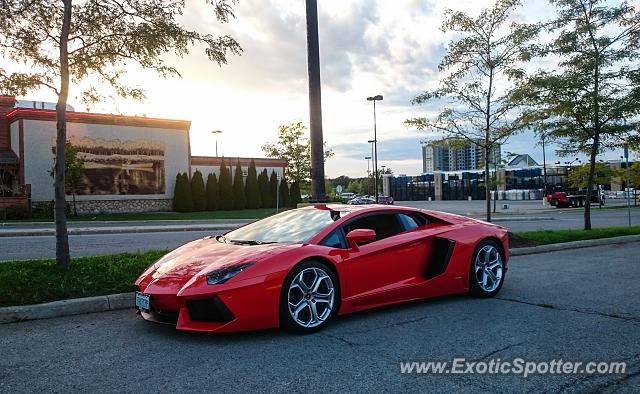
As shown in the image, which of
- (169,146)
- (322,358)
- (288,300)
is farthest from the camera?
(169,146)

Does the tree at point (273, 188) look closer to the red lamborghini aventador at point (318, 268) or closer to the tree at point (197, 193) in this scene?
the tree at point (197, 193)

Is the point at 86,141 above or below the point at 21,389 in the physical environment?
above

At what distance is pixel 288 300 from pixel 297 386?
126cm

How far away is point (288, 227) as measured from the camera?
19.4 feet

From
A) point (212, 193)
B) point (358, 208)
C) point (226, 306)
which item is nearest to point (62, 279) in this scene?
point (226, 306)

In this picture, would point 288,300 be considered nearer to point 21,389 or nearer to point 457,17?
point 21,389

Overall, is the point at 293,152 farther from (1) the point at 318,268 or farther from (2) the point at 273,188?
(1) the point at 318,268

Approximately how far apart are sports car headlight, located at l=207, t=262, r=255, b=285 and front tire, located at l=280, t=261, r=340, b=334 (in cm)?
41

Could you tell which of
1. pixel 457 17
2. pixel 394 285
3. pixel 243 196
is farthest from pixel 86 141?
pixel 394 285

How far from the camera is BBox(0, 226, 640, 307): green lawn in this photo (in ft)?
20.2

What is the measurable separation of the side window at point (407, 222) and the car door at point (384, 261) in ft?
0.07

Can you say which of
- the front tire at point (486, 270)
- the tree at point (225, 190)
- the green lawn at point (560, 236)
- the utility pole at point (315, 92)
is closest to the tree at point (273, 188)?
the tree at point (225, 190)

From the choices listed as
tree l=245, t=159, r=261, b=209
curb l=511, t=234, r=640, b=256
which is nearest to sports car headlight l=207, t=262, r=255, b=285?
curb l=511, t=234, r=640, b=256

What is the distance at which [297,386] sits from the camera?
3.63m
